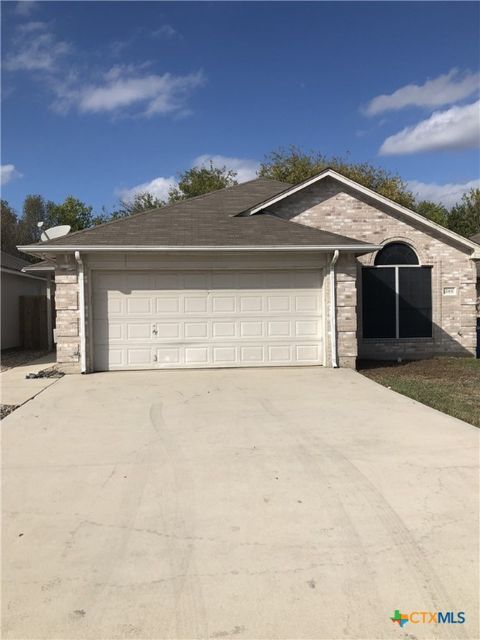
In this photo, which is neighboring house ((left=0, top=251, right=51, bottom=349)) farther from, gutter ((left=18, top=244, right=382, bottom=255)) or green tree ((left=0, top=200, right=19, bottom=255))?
green tree ((left=0, top=200, right=19, bottom=255))

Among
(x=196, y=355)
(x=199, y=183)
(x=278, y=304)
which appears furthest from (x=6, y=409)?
(x=199, y=183)

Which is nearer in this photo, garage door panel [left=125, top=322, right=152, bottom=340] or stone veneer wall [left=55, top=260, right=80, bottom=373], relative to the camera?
stone veneer wall [left=55, top=260, right=80, bottom=373]

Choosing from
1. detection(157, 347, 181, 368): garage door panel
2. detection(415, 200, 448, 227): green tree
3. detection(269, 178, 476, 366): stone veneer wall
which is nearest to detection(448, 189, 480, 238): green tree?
detection(415, 200, 448, 227): green tree

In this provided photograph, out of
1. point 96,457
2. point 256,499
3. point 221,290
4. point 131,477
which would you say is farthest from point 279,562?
point 221,290

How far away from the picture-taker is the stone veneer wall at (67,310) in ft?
37.0

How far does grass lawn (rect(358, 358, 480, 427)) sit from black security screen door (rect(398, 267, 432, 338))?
3.38 ft

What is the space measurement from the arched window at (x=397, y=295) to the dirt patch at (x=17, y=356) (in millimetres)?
9803

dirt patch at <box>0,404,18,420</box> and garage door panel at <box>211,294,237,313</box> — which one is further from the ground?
garage door panel at <box>211,294,237,313</box>

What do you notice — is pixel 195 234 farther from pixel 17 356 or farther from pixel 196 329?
pixel 17 356

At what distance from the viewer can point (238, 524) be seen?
12.9ft

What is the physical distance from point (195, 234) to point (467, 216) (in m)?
33.0

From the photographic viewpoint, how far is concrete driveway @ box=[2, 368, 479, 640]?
284 cm

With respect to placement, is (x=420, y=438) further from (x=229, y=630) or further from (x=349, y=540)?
(x=229, y=630)

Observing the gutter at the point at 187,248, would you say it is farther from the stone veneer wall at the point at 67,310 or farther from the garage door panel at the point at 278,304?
the garage door panel at the point at 278,304
